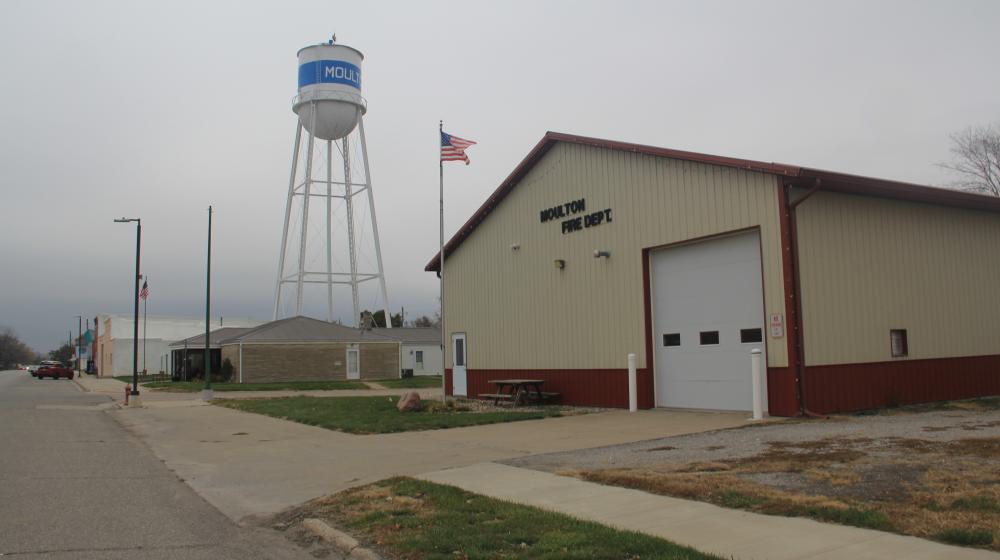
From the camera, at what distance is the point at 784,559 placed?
577 cm

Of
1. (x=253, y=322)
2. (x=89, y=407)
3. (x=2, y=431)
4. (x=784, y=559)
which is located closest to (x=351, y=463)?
(x=784, y=559)

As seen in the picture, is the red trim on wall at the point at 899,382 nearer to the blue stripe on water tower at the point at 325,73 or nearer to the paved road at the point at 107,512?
the paved road at the point at 107,512

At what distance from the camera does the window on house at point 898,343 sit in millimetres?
17172

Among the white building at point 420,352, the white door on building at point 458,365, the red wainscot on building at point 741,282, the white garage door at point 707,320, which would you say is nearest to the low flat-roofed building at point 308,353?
the white building at point 420,352

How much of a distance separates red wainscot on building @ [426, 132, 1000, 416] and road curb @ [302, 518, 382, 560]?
10.2 metres

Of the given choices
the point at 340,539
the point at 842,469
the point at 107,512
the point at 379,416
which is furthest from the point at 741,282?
the point at 107,512

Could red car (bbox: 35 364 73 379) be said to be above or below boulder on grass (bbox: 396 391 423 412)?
above

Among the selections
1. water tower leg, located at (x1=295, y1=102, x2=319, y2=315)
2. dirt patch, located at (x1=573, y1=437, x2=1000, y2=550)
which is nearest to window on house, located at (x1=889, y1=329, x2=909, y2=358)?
dirt patch, located at (x1=573, y1=437, x2=1000, y2=550)

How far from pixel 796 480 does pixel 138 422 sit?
1925 cm

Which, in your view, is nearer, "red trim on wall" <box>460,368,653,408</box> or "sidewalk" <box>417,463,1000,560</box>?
"sidewalk" <box>417,463,1000,560</box>

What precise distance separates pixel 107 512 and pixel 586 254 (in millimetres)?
13902

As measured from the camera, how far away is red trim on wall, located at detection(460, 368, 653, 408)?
61.7 ft

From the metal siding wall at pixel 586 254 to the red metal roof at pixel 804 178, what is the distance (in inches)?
9.7

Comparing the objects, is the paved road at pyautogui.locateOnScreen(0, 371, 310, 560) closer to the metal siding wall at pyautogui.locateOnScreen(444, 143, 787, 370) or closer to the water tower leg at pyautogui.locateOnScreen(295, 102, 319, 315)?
the metal siding wall at pyautogui.locateOnScreen(444, 143, 787, 370)
